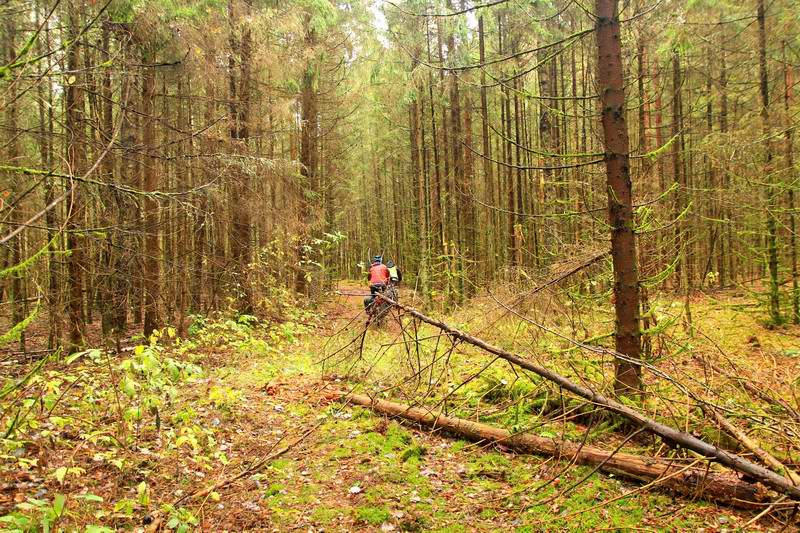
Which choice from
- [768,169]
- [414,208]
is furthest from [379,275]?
[414,208]

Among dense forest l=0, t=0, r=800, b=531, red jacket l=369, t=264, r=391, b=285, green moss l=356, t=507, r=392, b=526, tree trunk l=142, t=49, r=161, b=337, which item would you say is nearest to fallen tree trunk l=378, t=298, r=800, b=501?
dense forest l=0, t=0, r=800, b=531

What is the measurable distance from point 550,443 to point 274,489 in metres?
2.97

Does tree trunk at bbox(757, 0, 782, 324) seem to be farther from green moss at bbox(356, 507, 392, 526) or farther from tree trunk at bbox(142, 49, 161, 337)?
tree trunk at bbox(142, 49, 161, 337)

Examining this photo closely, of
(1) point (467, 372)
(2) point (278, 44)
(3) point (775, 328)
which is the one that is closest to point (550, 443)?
(1) point (467, 372)

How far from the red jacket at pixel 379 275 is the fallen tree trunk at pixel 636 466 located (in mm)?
5970

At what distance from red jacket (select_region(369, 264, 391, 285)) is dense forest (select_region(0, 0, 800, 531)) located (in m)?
1.89

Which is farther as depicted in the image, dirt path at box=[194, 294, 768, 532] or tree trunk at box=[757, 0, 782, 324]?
tree trunk at box=[757, 0, 782, 324]

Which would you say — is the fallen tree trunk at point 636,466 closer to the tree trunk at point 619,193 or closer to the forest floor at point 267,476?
the forest floor at point 267,476

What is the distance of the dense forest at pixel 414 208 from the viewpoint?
388 centimetres

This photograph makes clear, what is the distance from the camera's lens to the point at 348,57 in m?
17.9

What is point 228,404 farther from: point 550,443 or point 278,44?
point 278,44

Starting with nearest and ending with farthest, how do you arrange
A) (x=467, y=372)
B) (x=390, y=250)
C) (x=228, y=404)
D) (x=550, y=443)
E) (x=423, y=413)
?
(x=550, y=443) < (x=423, y=413) < (x=228, y=404) < (x=467, y=372) < (x=390, y=250)

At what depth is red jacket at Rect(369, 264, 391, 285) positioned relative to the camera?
1151 cm

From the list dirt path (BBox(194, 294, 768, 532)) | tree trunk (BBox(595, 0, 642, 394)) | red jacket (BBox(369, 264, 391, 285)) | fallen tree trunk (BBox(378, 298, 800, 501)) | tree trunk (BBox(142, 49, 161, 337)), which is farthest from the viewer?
red jacket (BBox(369, 264, 391, 285))
